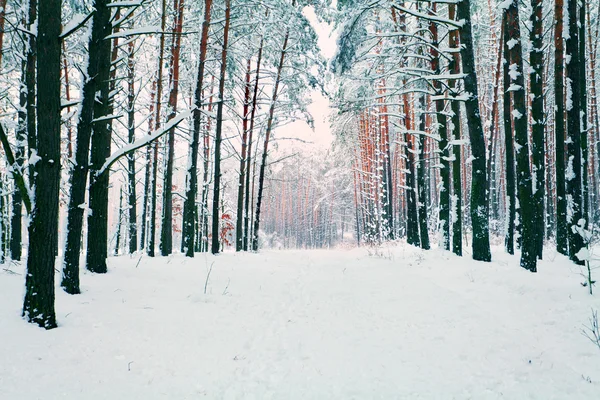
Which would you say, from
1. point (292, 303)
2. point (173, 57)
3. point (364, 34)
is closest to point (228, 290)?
point (292, 303)

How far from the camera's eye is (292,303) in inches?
230

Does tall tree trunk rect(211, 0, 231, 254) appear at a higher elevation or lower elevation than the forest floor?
higher

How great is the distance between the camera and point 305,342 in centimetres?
399

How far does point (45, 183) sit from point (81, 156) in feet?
3.98

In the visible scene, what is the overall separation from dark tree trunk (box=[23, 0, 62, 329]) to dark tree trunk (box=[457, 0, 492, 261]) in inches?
312

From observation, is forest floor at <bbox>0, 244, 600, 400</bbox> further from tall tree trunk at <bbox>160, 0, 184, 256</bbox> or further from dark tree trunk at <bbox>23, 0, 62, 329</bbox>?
tall tree trunk at <bbox>160, 0, 184, 256</bbox>

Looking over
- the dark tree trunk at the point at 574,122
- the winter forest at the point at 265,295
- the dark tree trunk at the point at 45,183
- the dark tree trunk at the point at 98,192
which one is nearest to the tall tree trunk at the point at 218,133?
the winter forest at the point at 265,295

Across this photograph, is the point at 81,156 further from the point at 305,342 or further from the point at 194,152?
the point at 194,152

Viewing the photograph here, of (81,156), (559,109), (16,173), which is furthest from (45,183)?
(559,109)

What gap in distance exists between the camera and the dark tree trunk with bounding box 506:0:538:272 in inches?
275

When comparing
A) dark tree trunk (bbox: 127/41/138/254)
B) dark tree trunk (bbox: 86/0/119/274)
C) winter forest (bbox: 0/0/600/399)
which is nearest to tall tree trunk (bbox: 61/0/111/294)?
winter forest (bbox: 0/0/600/399)

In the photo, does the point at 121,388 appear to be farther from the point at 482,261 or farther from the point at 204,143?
the point at 204,143

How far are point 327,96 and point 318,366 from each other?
12.1 metres

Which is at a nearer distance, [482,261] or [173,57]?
[482,261]
